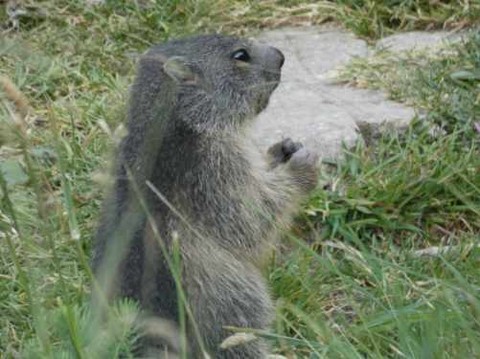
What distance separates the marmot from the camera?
4121mm

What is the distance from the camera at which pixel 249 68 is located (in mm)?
5117

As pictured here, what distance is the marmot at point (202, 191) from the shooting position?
162 inches

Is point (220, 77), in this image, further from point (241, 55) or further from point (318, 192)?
point (318, 192)

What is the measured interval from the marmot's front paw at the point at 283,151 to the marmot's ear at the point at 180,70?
73cm

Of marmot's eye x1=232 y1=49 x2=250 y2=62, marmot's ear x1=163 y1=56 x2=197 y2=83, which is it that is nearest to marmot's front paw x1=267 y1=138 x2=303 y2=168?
marmot's eye x1=232 y1=49 x2=250 y2=62

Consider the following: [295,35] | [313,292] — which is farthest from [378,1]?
[313,292]

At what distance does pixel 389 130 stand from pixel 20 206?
193 centimetres

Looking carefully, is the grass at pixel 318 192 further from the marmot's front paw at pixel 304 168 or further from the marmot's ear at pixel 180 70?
the marmot's ear at pixel 180 70

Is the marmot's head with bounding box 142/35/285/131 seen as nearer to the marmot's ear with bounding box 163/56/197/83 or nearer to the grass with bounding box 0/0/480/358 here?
the marmot's ear with bounding box 163/56/197/83

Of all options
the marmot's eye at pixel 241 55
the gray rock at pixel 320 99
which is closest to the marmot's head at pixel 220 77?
the marmot's eye at pixel 241 55

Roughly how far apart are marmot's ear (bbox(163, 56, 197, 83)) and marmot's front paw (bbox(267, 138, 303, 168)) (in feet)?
2.38

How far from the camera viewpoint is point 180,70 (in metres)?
4.62

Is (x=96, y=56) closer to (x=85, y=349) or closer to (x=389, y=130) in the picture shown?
(x=389, y=130)

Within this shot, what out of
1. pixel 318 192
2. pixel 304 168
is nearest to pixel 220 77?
pixel 304 168
